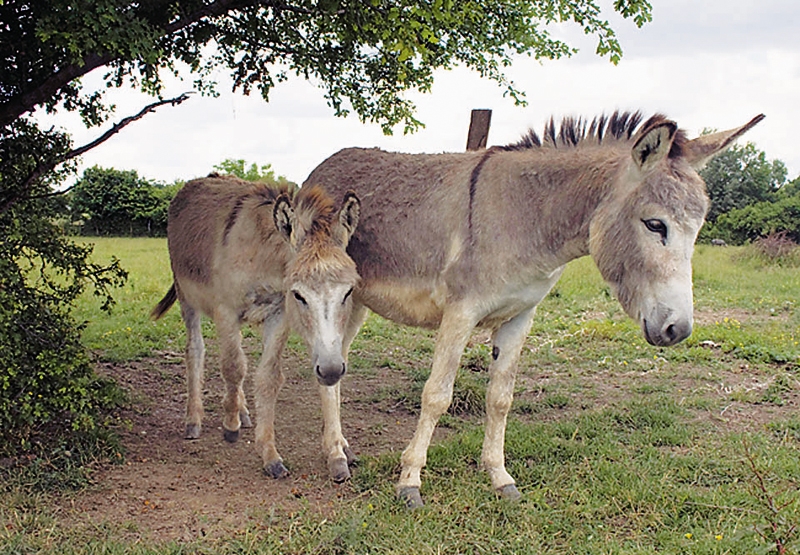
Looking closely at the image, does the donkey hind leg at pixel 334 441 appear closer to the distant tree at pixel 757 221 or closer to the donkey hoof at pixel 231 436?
the donkey hoof at pixel 231 436

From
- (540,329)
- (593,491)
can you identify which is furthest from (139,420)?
(540,329)

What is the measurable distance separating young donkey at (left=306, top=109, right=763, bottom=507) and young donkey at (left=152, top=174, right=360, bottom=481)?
44 centimetres

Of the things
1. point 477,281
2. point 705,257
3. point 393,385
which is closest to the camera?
point 477,281

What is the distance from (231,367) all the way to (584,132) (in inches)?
118

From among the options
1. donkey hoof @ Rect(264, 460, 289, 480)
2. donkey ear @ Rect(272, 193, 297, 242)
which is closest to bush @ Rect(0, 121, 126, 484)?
donkey hoof @ Rect(264, 460, 289, 480)

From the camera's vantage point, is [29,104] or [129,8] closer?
[129,8]

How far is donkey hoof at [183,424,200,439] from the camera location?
5391 millimetres

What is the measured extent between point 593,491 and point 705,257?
17.6 meters

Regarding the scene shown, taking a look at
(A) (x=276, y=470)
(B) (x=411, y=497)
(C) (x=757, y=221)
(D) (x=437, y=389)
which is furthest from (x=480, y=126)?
(C) (x=757, y=221)

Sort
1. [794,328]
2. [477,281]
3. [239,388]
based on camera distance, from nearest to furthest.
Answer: [477,281]
[239,388]
[794,328]

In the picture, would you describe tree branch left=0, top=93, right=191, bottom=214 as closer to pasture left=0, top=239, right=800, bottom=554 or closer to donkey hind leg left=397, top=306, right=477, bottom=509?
pasture left=0, top=239, right=800, bottom=554

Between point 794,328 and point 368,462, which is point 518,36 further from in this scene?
point 794,328

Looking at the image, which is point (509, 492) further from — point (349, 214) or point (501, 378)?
point (349, 214)

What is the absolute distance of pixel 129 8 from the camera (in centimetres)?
459
